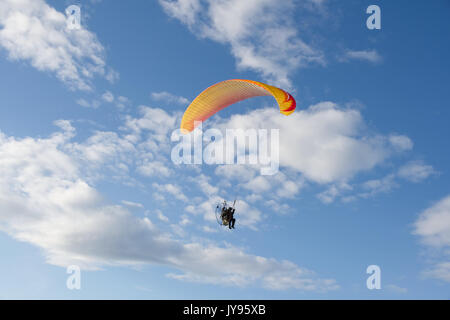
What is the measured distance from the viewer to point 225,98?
103 ft

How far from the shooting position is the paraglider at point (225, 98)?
2812cm

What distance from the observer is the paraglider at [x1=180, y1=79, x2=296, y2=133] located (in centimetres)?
2812

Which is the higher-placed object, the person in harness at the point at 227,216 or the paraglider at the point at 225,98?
the paraglider at the point at 225,98

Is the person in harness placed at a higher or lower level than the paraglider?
lower
